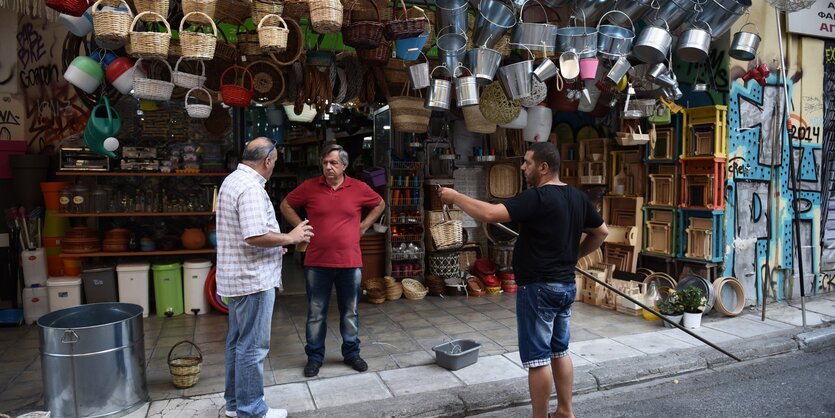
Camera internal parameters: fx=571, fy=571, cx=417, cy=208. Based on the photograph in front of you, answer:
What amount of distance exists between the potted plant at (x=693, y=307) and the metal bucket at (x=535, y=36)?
3.18m

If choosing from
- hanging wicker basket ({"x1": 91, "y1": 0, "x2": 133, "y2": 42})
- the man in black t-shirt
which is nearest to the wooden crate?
the man in black t-shirt

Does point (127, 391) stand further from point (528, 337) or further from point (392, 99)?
point (392, 99)

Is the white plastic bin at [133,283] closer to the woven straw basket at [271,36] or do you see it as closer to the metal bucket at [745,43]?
the woven straw basket at [271,36]

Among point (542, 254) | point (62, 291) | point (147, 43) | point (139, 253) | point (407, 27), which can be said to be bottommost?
point (62, 291)

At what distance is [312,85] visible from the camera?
6.07m

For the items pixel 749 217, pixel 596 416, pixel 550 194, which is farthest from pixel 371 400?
pixel 749 217

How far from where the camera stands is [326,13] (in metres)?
4.50

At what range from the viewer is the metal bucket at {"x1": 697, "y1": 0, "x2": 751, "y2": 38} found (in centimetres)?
612

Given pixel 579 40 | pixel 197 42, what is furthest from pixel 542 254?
pixel 197 42

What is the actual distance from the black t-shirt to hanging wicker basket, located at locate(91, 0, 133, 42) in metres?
3.22

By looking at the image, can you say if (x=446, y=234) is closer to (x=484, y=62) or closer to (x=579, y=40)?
(x=484, y=62)

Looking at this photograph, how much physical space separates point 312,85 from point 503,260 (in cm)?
430

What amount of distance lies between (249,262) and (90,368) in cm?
136

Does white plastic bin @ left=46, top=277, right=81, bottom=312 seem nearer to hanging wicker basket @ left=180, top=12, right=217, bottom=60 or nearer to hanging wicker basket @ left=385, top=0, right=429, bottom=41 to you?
hanging wicker basket @ left=180, top=12, right=217, bottom=60
